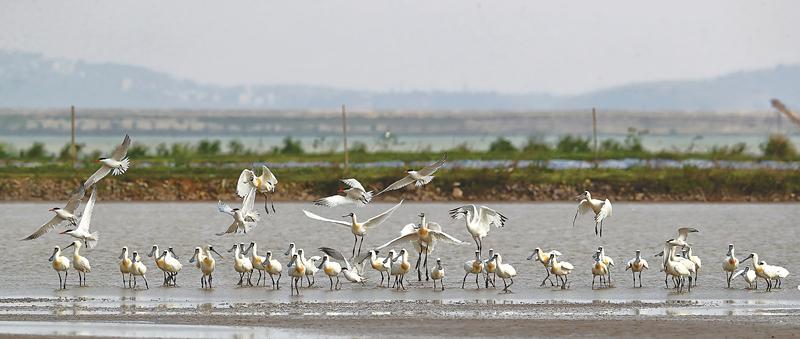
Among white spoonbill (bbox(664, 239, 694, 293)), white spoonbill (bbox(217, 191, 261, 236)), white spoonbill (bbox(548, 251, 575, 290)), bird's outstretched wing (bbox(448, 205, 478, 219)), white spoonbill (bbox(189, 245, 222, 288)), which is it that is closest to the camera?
white spoonbill (bbox(664, 239, 694, 293))

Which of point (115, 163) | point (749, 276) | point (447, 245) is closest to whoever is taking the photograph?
point (749, 276)

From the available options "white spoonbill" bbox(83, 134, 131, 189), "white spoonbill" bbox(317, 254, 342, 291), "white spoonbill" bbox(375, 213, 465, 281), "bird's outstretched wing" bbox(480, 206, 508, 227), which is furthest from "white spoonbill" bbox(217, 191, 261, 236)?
"bird's outstretched wing" bbox(480, 206, 508, 227)

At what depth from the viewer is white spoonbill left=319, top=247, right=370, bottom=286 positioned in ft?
58.8

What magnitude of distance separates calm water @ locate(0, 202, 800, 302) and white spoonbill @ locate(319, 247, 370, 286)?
0.44 feet

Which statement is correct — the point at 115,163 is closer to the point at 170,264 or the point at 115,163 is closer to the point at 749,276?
the point at 170,264

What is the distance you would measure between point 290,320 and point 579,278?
204 inches

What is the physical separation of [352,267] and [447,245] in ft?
16.5

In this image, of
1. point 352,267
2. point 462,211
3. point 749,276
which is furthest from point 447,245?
point 749,276

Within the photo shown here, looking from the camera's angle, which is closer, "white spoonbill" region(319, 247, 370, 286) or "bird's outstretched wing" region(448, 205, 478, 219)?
"white spoonbill" region(319, 247, 370, 286)

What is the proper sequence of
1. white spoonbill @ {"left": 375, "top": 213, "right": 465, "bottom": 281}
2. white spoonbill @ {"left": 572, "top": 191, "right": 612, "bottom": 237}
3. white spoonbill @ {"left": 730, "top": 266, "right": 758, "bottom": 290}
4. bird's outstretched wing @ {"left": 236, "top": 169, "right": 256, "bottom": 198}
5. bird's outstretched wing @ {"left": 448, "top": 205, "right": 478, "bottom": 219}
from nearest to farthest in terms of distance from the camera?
white spoonbill @ {"left": 730, "top": 266, "right": 758, "bottom": 290}, bird's outstretched wing @ {"left": 236, "top": 169, "right": 256, "bottom": 198}, white spoonbill @ {"left": 375, "top": 213, "right": 465, "bottom": 281}, bird's outstretched wing @ {"left": 448, "top": 205, "right": 478, "bottom": 219}, white spoonbill @ {"left": 572, "top": 191, "right": 612, "bottom": 237}

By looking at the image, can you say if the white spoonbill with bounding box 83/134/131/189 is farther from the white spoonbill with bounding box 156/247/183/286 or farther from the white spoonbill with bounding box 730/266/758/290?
the white spoonbill with bounding box 730/266/758/290

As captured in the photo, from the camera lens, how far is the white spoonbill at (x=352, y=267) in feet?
58.8

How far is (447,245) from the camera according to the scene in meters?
23.2

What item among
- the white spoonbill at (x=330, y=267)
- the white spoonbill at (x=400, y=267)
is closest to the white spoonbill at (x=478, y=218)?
the white spoonbill at (x=400, y=267)
